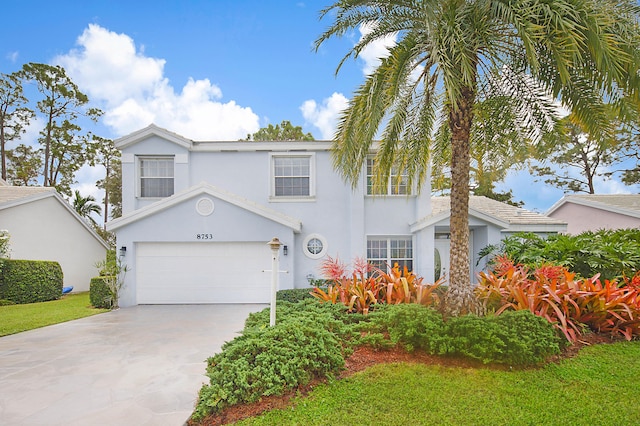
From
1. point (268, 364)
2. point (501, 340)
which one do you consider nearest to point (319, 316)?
point (268, 364)

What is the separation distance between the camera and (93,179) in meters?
30.3

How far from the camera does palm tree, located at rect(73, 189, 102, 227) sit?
76.2 ft

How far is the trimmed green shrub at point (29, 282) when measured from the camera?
14547 millimetres

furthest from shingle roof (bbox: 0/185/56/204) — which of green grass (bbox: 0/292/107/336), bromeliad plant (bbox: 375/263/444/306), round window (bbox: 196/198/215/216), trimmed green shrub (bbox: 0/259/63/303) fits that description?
bromeliad plant (bbox: 375/263/444/306)

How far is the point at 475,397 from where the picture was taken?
4.55 metres

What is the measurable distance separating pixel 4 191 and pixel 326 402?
21268 millimetres

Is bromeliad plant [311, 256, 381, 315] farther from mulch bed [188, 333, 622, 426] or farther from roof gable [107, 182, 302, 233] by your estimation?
roof gable [107, 182, 302, 233]

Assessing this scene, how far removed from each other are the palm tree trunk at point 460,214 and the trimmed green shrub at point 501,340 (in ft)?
2.63

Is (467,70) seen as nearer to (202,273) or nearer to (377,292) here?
(377,292)

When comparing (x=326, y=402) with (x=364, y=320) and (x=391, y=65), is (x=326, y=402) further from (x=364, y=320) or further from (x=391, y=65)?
(x=391, y=65)

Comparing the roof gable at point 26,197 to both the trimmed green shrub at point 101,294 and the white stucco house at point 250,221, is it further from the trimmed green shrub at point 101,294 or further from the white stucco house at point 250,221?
the trimmed green shrub at point 101,294

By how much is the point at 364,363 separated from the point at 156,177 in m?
12.0

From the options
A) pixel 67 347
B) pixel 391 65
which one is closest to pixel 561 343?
pixel 391 65

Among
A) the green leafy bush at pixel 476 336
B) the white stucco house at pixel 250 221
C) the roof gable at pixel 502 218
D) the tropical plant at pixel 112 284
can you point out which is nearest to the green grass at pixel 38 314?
the tropical plant at pixel 112 284
